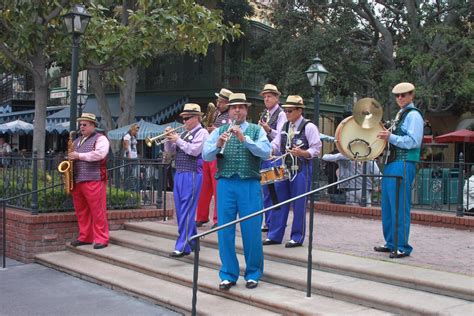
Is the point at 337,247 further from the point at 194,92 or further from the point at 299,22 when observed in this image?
the point at 194,92

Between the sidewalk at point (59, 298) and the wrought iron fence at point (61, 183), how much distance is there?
1.39 metres

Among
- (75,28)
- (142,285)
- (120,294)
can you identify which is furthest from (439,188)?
(75,28)

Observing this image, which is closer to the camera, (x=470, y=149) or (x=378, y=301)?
(x=378, y=301)

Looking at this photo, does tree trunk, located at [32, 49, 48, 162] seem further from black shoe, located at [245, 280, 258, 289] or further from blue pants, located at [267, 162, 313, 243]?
black shoe, located at [245, 280, 258, 289]

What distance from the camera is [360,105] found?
692 cm

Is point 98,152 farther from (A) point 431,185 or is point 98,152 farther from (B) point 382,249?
(A) point 431,185

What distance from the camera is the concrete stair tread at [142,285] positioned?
605 cm

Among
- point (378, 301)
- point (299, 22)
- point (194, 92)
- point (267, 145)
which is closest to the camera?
point (378, 301)

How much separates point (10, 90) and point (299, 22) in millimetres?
20931

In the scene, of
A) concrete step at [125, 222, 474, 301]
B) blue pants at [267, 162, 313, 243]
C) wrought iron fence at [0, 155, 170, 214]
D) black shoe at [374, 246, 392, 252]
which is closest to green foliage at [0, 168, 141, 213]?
wrought iron fence at [0, 155, 170, 214]

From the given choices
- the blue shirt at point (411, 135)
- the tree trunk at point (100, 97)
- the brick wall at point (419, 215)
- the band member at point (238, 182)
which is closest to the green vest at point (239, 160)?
the band member at point (238, 182)

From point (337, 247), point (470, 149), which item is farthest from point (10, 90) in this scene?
point (337, 247)

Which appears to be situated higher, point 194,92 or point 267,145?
point 194,92

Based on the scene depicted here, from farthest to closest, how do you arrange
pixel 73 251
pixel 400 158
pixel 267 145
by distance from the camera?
pixel 73 251
pixel 400 158
pixel 267 145
